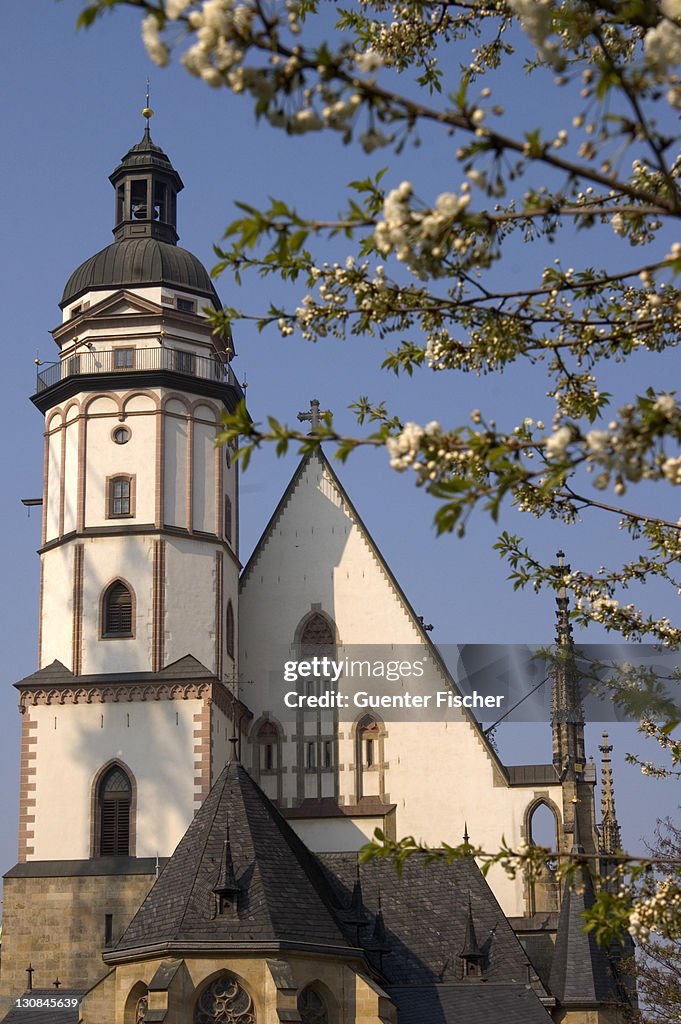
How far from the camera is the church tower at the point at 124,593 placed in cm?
3778

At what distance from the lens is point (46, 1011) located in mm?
34781

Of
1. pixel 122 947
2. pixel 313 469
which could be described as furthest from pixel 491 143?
pixel 313 469

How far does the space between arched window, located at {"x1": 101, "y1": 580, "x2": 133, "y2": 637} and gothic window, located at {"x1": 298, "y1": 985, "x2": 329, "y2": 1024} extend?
12428 mm

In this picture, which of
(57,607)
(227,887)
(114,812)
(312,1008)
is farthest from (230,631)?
(312,1008)

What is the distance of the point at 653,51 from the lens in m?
7.85

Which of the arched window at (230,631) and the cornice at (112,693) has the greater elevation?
the arched window at (230,631)

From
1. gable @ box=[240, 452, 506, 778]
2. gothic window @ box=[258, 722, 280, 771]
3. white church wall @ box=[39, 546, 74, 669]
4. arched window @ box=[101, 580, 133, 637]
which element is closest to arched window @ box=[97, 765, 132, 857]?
white church wall @ box=[39, 546, 74, 669]

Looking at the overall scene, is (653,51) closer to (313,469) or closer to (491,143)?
(491,143)

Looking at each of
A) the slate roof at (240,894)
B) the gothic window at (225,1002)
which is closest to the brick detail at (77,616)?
the slate roof at (240,894)

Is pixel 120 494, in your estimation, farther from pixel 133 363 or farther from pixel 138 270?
pixel 138 270

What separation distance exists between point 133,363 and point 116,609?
20.3ft

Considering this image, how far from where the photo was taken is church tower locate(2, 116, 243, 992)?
37.8 m

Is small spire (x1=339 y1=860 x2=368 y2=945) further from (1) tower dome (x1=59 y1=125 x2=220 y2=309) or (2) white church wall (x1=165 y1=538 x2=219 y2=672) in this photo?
(1) tower dome (x1=59 y1=125 x2=220 y2=309)

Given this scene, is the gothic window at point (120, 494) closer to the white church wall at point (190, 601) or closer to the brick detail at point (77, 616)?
the brick detail at point (77, 616)
